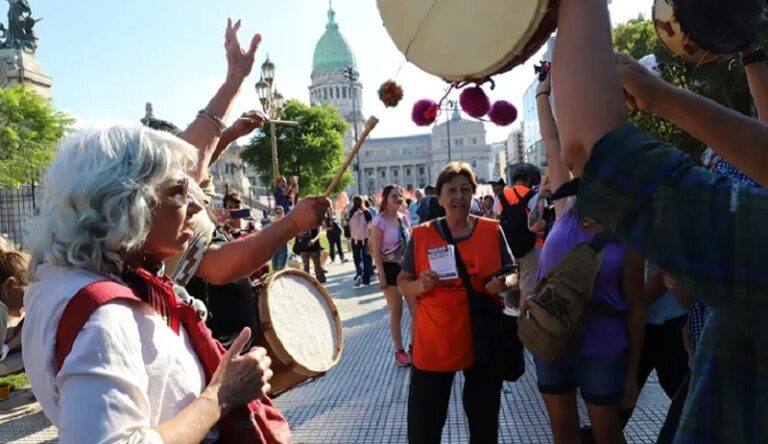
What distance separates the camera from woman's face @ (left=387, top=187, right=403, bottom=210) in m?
7.59

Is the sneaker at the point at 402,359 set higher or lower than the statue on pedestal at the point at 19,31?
lower

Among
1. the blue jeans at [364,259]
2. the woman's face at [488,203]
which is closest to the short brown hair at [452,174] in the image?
the blue jeans at [364,259]

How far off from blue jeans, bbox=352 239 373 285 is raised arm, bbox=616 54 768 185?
11.6 metres

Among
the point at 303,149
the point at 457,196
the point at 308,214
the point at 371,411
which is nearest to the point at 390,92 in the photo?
the point at 308,214

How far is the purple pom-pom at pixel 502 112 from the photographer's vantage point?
161 cm

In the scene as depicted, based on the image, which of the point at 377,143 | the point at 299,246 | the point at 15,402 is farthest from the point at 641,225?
the point at 377,143

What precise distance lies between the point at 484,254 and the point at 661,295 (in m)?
1.03

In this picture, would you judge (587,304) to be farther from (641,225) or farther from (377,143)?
(377,143)

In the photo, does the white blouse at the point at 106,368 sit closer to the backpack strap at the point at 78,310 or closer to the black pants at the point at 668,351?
the backpack strap at the point at 78,310

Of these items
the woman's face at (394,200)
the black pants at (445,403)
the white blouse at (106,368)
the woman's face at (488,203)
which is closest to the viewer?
the white blouse at (106,368)

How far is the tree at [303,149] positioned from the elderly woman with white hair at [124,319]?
50.6 m

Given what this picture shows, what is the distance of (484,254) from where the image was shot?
140 inches

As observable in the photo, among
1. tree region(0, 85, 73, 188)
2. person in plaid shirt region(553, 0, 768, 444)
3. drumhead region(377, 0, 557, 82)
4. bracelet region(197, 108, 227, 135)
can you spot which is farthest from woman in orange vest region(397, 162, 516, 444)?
tree region(0, 85, 73, 188)

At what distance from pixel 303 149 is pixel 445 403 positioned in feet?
169
